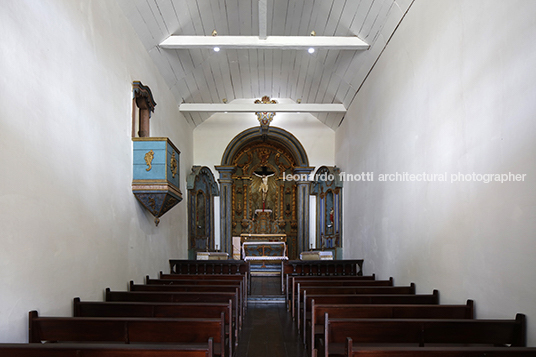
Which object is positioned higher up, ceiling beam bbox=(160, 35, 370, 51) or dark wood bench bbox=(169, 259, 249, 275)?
ceiling beam bbox=(160, 35, 370, 51)

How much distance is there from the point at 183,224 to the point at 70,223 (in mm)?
5314

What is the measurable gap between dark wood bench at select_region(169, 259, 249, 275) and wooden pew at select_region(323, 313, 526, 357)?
4871mm

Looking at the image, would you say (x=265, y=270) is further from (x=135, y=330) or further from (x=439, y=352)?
(x=439, y=352)

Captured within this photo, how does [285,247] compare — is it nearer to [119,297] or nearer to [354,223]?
[354,223]

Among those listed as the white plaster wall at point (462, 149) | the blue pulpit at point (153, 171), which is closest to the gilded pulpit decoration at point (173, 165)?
the blue pulpit at point (153, 171)

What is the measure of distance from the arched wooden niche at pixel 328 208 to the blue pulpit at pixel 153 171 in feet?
16.1

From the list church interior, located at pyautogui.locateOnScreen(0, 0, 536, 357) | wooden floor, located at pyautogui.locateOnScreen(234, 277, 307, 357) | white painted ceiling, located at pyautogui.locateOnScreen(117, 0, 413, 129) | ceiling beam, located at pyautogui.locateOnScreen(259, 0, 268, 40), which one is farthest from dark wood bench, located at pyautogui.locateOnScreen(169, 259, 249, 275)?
ceiling beam, located at pyautogui.locateOnScreen(259, 0, 268, 40)

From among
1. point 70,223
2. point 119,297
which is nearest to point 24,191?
point 70,223

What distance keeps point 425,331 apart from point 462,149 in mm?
1674

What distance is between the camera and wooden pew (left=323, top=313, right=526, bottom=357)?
2.81 metres

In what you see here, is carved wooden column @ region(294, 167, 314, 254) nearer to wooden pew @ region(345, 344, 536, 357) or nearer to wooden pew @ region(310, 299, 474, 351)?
wooden pew @ region(310, 299, 474, 351)

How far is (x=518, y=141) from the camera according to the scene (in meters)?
2.89

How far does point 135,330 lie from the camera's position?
2783mm

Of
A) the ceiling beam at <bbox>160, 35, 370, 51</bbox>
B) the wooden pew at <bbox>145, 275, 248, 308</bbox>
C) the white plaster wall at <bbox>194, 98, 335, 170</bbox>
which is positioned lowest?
the wooden pew at <bbox>145, 275, 248, 308</bbox>
